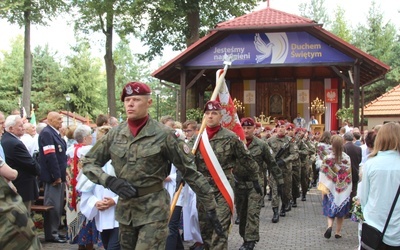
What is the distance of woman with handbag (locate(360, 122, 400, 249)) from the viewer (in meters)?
5.15

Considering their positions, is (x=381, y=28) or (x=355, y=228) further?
(x=381, y=28)

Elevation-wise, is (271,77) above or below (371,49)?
below

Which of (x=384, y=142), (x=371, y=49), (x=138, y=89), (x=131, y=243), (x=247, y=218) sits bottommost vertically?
(x=247, y=218)

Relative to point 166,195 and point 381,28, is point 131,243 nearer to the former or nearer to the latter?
point 166,195

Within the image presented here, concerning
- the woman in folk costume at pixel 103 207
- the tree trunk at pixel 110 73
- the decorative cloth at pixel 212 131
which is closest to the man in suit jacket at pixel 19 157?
the woman in folk costume at pixel 103 207

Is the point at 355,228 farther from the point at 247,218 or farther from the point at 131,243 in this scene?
the point at 131,243

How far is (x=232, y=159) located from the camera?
7434 mm

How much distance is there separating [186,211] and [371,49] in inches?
1744

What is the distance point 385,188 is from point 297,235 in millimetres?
5481

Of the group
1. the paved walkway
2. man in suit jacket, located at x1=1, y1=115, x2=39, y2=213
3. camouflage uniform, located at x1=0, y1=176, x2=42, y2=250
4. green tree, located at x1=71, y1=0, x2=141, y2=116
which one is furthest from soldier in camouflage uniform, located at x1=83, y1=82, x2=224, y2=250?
green tree, located at x1=71, y1=0, x2=141, y2=116

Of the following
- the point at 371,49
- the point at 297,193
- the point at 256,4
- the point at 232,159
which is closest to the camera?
the point at 232,159

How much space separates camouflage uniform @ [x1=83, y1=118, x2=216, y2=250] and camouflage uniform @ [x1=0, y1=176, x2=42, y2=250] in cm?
240

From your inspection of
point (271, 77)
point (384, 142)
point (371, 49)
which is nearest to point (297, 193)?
point (384, 142)

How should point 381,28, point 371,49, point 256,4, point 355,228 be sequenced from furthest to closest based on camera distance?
point 381,28, point 371,49, point 256,4, point 355,228
